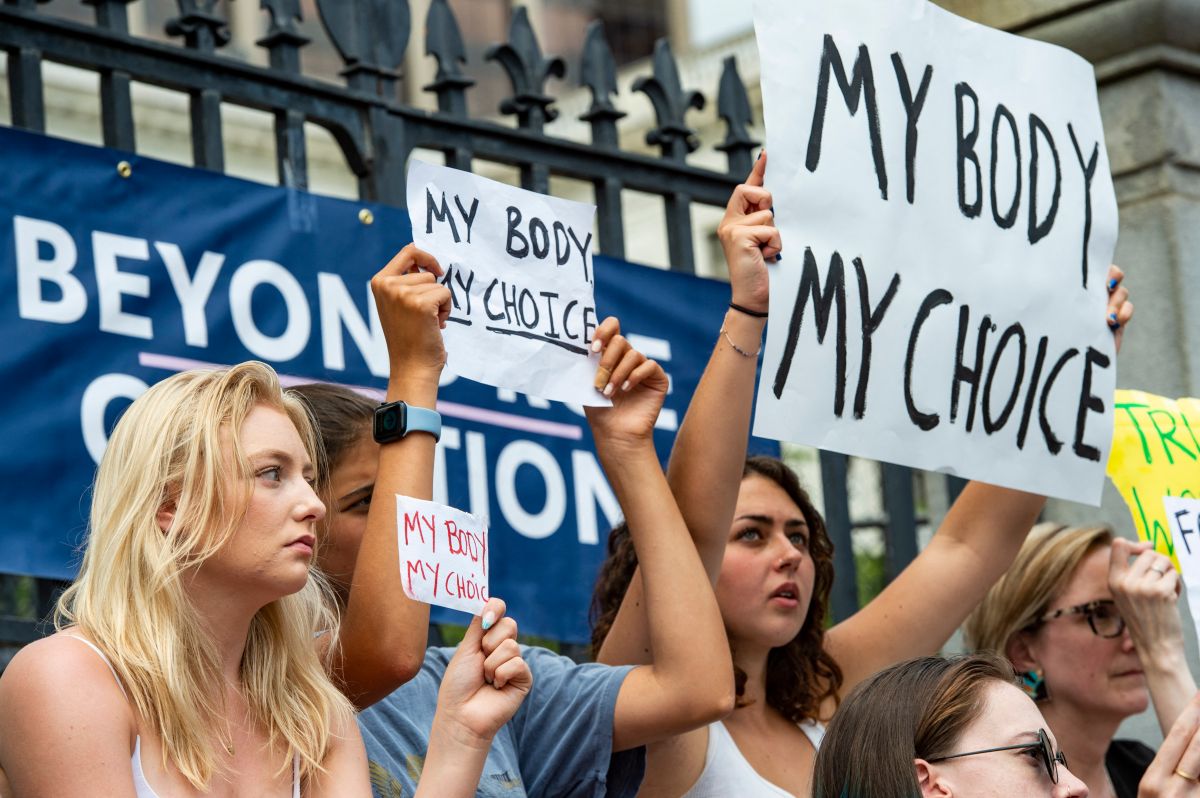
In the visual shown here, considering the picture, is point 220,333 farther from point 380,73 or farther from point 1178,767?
point 1178,767

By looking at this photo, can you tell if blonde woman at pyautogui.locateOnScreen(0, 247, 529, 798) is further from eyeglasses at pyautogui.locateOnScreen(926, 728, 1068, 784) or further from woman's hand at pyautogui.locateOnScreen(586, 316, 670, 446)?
eyeglasses at pyautogui.locateOnScreen(926, 728, 1068, 784)

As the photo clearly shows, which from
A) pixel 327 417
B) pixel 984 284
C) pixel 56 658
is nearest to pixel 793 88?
pixel 984 284

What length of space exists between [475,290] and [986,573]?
1392 millimetres

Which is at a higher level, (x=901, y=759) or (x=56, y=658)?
(x=56, y=658)

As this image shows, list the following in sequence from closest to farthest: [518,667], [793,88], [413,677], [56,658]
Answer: [56,658], [518,667], [413,677], [793,88]

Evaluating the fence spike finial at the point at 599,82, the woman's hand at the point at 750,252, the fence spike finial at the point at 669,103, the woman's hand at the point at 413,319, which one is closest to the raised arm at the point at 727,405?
the woman's hand at the point at 750,252

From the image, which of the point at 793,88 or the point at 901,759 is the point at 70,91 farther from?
the point at 901,759

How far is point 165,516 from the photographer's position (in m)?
2.65

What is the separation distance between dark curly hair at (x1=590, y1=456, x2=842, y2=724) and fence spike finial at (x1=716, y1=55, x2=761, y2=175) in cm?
153

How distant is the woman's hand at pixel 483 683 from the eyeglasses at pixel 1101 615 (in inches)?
68.2

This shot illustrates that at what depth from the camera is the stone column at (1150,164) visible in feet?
16.3

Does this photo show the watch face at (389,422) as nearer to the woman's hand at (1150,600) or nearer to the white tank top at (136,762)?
the white tank top at (136,762)

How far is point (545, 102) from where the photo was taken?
4695 mm

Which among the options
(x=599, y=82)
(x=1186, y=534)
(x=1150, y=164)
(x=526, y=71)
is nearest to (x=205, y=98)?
(x=526, y=71)
